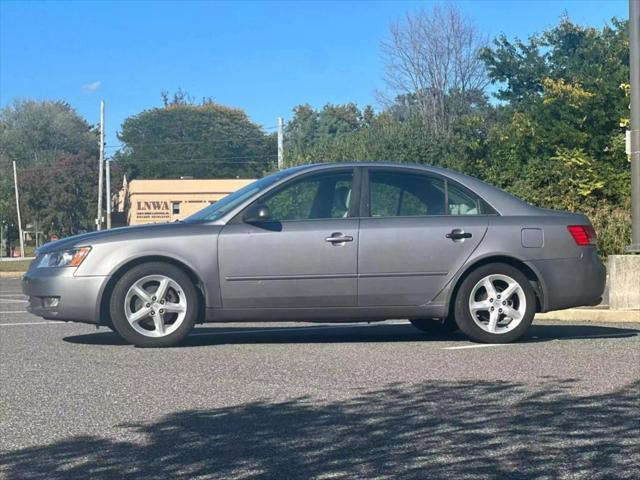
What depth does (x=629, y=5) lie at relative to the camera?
10523 millimetres

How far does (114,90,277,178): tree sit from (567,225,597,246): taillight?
8503 centimetres

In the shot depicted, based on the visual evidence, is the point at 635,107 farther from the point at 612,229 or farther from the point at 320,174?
the point at 612,229

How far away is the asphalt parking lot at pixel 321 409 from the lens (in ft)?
14.2

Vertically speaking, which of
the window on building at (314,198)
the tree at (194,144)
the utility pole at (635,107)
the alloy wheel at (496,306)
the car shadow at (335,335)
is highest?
the tree at (194,144)

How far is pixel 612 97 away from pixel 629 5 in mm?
18618

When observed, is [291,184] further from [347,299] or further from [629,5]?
[629,5]

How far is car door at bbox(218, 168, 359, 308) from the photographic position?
7.86m

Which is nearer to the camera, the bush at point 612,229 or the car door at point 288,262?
the car door at point 288,262

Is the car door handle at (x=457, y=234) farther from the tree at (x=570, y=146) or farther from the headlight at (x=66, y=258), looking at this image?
the tree at (x=570, y=146)

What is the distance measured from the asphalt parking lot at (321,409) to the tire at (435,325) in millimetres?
515

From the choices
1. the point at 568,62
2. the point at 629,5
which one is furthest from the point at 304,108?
the point at 629,5

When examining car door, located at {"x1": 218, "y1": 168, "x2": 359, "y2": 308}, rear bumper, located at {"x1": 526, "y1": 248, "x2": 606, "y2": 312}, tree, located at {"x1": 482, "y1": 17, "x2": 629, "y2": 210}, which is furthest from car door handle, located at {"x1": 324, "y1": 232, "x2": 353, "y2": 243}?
tree, located at {"x1": 482, "y1": 17, "x2": 629, "y2": 210}

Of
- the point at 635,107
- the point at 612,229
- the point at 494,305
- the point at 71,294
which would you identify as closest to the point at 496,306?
the point at 494,305

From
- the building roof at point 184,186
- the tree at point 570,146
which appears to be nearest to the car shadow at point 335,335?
the tree at point 570,146
